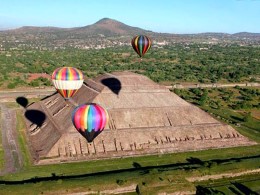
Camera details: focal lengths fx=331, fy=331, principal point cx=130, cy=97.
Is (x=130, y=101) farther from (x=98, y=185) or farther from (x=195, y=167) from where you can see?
(x=98, y=185)

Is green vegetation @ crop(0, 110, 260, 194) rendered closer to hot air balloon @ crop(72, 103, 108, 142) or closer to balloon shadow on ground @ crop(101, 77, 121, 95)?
hot air balloon @ crop(72, 103, 108, 142)

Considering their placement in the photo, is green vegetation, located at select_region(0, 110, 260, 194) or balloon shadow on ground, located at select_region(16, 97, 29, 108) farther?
balloon shadow on ground, located at select_region(16, 97, 29, 108)

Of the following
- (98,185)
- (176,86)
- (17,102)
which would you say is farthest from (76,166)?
(176,86)

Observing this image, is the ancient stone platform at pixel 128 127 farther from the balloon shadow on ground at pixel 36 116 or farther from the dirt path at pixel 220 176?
the dirt path at pixel 220 176

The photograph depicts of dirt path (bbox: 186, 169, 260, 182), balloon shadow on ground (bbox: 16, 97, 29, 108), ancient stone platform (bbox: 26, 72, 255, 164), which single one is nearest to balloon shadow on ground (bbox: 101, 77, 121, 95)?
ancient stone platform (bbox: 26, 72, 255, 164)

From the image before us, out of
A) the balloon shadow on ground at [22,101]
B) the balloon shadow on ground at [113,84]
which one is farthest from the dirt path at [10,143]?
the balloon shadow on ground at [113,84]
